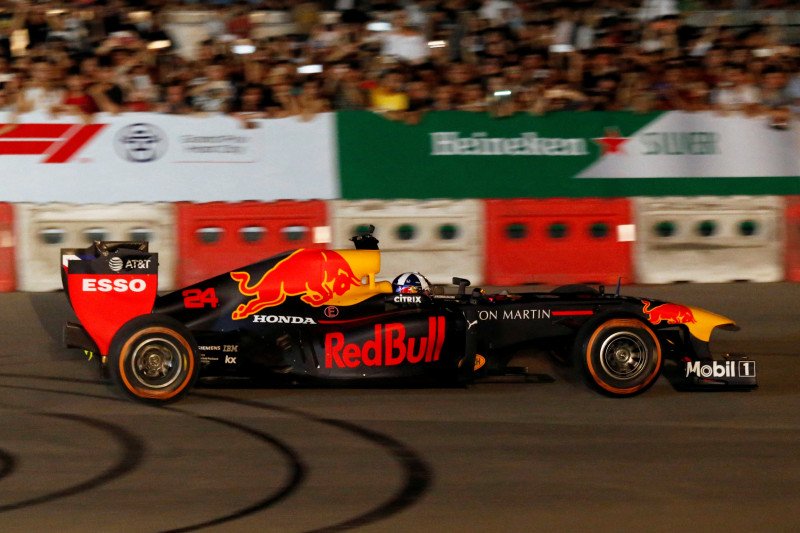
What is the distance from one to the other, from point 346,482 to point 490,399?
7.03 feet

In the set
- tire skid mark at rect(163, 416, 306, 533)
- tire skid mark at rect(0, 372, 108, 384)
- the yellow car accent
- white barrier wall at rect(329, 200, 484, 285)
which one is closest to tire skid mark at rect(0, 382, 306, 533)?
tire skid mark at rect(163, 416, 306, 533)

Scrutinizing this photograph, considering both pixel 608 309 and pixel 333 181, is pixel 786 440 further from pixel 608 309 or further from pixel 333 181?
pixel 333 181

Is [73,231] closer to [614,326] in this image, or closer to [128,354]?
[128,354]

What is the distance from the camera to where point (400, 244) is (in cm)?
1298

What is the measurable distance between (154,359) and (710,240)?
7.60m

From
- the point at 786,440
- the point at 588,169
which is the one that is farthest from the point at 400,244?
the point at 786,440

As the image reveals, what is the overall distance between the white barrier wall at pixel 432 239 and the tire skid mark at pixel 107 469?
6024mm

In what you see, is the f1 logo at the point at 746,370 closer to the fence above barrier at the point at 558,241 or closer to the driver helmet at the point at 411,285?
the driver helmet at the point at 411,285

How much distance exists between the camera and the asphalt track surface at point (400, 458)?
5.23 meters

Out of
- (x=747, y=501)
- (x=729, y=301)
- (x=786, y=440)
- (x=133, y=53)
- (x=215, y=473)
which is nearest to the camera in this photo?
(x=747, y=501)

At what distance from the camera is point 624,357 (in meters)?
7.75

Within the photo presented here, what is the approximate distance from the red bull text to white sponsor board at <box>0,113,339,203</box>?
527 cm

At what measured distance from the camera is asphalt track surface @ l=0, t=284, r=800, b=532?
206 inches

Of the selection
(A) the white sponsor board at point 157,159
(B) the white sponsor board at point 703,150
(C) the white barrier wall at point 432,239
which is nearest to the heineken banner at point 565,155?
(B) the white sponsor board at point 703,150
